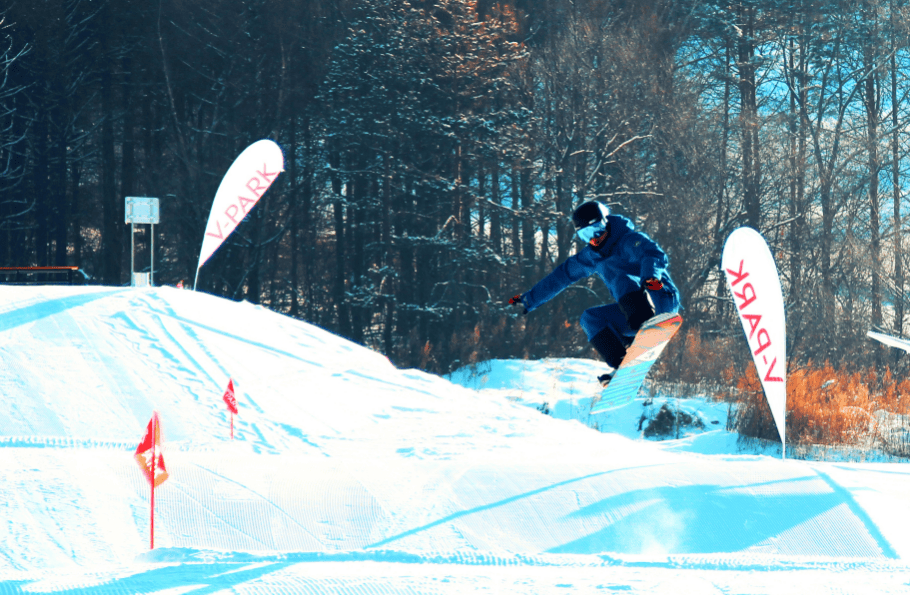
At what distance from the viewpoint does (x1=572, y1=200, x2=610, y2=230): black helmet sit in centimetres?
561

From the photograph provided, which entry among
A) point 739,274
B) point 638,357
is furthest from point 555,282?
point 739,274

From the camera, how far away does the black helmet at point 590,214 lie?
221 inches

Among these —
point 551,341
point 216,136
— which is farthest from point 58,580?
point 216,136

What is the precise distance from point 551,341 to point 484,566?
51.7 feet

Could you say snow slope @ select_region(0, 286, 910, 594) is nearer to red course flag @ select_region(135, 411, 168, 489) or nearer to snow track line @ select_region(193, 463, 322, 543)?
snow track line @ select_region(193, 463, 322, 543)

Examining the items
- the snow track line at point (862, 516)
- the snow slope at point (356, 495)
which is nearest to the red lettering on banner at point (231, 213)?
the snow slope at point (356, 495)

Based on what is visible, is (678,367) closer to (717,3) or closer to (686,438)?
(686,438)

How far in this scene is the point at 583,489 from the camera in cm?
757

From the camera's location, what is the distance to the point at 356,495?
7348mm

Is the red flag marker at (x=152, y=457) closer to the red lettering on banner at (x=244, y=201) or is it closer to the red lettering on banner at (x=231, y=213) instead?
the red lettering on banner at (x=231, y=213)

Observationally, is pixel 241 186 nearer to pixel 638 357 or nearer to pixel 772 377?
pixel 772 377

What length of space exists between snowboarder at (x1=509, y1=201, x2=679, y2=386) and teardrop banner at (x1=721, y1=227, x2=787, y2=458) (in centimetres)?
280

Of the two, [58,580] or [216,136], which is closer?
[58,580]

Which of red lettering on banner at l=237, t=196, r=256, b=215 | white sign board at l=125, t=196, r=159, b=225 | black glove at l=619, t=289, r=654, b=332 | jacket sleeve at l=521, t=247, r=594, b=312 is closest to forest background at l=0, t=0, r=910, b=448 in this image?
red lettering on banner at l=237, t=196, r=256, b=215
